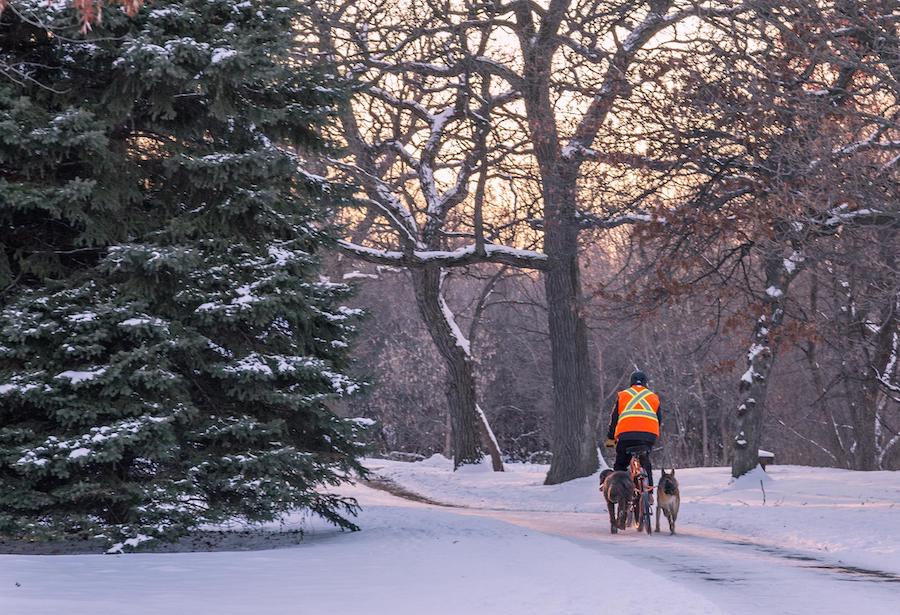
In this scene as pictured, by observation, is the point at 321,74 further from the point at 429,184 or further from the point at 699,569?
the point at 429,184

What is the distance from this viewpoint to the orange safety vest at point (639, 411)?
15.8m

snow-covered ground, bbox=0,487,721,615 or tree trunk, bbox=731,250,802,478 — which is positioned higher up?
tree trunk, bbox=731,250,802,478

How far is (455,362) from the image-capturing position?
32656 millimetres

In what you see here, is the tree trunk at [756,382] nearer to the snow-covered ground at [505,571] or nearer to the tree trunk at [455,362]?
the snow-covered ground at [505,571]

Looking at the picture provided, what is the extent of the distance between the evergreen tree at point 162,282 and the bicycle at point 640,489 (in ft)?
12.1

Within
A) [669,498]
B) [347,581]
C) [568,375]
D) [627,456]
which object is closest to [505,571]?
[347,581]

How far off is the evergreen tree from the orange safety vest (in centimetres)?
356

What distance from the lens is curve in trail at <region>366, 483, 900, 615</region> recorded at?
9352 millimetres

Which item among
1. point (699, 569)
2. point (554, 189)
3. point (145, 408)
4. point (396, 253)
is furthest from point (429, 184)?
point (699, 569)

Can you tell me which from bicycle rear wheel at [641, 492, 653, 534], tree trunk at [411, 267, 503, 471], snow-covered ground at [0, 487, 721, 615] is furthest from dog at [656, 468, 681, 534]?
tree trunk at [411, 267, 503, 471]

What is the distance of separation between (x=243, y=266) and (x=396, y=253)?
48.3 feet

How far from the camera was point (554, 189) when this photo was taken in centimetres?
2347

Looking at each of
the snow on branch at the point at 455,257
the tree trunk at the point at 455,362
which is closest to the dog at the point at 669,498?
the snow on branch at the point at 455,257

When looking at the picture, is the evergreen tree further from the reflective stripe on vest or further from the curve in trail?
the curve in trail
